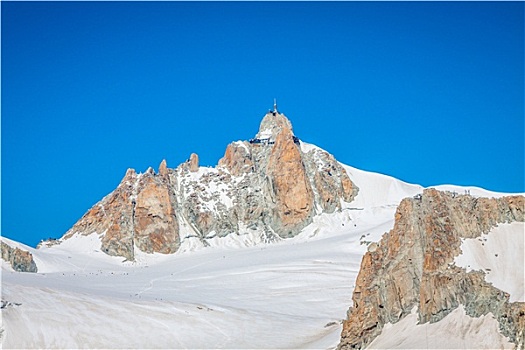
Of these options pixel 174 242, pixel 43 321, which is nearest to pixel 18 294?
pixel 43 321

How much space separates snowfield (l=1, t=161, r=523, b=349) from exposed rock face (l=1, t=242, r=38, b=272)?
1517 millimetres

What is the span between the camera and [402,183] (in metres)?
182

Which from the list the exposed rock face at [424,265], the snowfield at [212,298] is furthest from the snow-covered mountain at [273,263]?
the snowfield at [212,298]

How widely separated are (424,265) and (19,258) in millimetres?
91654

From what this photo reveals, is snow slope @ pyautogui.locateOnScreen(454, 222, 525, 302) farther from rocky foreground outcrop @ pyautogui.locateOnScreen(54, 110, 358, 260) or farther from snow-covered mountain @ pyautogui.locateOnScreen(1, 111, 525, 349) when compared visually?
rocky foreground outcrop @ pyautogui.locateOnScreen(54, 110, 358, 260)

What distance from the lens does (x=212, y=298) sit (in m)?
92.1

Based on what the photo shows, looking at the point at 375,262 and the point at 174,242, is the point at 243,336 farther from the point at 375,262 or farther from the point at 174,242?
the point at 174,242

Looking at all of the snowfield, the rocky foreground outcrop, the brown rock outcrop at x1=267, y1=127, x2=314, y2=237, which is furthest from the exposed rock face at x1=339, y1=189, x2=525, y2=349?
the brown rock outcrop at x1=267, y1=127, x2=314, y2=237

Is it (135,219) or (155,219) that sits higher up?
(135,219)

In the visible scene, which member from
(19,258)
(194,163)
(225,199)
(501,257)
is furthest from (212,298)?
(194,163)

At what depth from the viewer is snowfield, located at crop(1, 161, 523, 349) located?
48188 mm

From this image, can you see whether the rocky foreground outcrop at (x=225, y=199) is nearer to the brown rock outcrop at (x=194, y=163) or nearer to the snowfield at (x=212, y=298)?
the brown rock outcrop at (x=194, y=163)

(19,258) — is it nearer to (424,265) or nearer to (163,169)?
(163,169)

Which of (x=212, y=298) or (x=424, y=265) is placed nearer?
(x=424, y=265)
